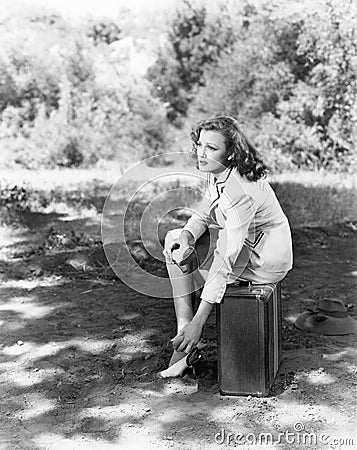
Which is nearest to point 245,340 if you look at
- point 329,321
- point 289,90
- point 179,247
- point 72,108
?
point 179,247

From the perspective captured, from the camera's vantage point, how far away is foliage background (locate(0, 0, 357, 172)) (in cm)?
1003

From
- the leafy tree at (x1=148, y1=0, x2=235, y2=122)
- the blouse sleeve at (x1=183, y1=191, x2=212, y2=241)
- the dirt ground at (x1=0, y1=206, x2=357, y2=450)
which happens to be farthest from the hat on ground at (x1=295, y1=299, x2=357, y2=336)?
the leafy tree at (x1=148, y1=0, x2=235, y2=122)

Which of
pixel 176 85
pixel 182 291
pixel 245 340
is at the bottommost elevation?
pixel 245 340

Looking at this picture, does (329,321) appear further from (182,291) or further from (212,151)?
(212,151)

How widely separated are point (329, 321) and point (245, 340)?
3.51 feet

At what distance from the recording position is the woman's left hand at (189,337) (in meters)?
3.08

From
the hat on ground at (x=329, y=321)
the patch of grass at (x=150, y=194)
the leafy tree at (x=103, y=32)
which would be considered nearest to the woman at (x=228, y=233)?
the hat on ground at (x=329, y=321)

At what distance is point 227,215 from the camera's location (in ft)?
10.3

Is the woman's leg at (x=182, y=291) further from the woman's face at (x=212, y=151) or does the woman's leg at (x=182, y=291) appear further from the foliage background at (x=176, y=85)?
the foliage background at (x=176, y=85)

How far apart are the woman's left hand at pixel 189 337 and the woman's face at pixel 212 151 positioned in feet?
2.10

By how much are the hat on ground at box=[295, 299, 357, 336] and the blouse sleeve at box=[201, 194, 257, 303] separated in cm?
111

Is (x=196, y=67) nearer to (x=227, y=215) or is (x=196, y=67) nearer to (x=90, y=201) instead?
(x=90, y=201)

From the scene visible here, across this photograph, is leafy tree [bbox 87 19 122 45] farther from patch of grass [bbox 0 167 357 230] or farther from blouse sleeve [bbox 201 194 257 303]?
blouse sleeve [bbox 201 194 257 303]

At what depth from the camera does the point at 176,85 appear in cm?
1102
